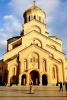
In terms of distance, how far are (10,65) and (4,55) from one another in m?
4.08

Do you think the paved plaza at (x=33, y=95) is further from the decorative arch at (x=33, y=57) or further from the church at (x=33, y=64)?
the decorative arch at (x=33, y=57)

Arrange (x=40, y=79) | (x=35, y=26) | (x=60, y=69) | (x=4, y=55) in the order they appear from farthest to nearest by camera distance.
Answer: (x=35, y=26) → (x=4, y=55) → (x=60, y=69) → (x=40, y=79)

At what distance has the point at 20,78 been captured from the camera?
31.5 meters

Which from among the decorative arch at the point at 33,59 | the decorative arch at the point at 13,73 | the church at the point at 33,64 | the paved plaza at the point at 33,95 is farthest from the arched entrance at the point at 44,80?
the paved plaza at the point at 33,95

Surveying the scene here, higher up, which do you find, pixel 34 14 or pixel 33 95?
pixel 34 14

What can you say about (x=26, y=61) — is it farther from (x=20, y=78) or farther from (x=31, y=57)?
(x=20, y=78)

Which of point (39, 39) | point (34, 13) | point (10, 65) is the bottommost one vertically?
point (10, 65)

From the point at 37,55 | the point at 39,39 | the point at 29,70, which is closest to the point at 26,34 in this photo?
the point at 39,39

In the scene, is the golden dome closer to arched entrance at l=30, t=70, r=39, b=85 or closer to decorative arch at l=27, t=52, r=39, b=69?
decorative arch at l=27, t=52, r=39, b=69

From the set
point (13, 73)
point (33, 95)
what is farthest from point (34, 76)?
point (33, 95)

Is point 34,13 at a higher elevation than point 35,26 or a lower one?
higher

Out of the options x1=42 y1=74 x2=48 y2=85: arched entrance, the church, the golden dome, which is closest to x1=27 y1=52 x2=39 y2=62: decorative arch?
the church

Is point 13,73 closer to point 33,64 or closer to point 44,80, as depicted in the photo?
point 33,64

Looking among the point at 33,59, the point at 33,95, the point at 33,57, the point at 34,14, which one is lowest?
the point at 33,95
